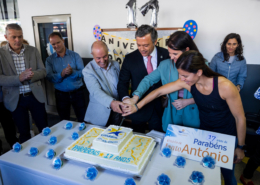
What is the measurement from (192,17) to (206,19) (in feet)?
0.67

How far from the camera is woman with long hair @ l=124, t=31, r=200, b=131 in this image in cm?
141

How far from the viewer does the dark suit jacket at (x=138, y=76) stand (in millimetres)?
1717

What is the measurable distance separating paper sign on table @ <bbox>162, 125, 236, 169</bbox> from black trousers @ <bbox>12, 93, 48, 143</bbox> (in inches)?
66.1

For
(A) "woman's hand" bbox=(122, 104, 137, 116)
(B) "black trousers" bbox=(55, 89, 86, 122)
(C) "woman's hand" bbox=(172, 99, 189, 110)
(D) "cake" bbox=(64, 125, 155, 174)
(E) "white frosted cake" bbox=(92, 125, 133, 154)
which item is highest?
(C) "woman's hand" bbox=(172, 99, 189, 110)

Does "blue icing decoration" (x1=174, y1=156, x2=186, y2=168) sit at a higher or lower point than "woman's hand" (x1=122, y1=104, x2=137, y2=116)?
lower

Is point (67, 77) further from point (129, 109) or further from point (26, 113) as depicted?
point (129, 109)

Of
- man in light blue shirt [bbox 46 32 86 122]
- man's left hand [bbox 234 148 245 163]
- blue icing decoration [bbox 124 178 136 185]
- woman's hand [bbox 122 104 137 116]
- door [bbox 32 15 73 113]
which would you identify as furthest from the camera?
door [bbox 32 15 73 113]

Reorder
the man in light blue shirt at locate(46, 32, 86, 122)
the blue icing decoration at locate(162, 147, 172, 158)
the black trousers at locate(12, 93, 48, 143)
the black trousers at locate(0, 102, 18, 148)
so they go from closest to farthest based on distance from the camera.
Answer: the blue icing decoration at locate(162, 147, 172, 158) → the black trousers at locate(12, 93, 48, 143) → the black trousers at locate(0, 102, 18, 148) → the man in light blue shirt at locate(46, 32, 86, 122)

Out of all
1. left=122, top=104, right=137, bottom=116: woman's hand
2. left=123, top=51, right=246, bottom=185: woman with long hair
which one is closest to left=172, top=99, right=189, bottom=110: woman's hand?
left=123, top=51, right=246, bottom=185: woman with long hair

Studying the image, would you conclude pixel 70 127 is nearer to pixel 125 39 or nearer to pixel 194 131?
pixel 194 131

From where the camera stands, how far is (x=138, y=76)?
175 centimetres

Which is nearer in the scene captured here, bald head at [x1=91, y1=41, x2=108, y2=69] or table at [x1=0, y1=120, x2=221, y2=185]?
table at [x1=0, y1=120, x2=221, y2=185]

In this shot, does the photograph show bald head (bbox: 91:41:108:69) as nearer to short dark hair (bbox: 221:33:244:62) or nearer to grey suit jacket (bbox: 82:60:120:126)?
grey suit jacket (bbox: 82:60:120:126)

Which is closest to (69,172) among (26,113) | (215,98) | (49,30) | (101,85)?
(101,85)
